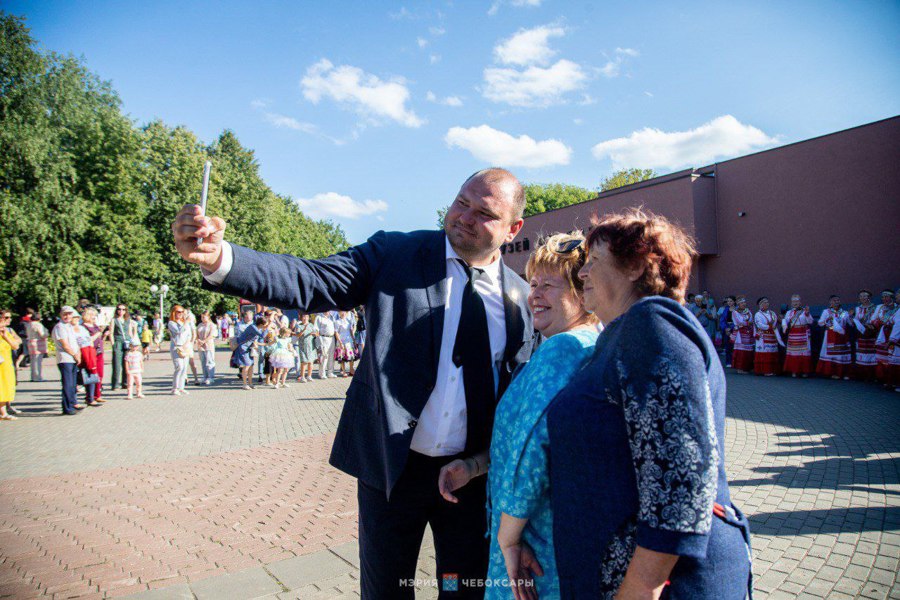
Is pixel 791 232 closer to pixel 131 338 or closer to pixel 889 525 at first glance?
pixel 889 525

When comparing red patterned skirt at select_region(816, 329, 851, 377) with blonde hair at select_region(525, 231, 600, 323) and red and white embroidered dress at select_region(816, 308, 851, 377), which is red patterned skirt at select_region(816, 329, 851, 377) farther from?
blonde hair at select_region(525, 231, 600, 323)

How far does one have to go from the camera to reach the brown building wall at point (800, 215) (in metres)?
15.0

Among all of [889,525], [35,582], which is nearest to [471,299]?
[35,582]

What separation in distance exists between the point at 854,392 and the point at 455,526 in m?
12.0

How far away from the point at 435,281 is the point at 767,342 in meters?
14.5

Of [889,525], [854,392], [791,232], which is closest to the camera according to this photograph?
[889,525]

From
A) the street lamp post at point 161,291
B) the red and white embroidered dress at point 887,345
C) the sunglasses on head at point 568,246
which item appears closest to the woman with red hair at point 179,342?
the sunglasses on head at point 568,246

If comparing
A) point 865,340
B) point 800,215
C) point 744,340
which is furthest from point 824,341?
point 800,215

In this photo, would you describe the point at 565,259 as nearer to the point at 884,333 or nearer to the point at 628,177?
the point at 884,333

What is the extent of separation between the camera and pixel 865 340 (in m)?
11.5

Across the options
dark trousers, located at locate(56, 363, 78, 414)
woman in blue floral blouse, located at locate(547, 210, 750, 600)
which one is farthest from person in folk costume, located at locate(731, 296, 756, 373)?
dark trousers, located at locate(56, 363, 78, 414)

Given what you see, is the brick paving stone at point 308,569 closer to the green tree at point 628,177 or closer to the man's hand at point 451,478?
the man's hand at point 451,478

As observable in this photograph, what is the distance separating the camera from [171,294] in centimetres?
3450

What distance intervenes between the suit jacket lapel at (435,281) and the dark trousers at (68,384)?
10.7 m
